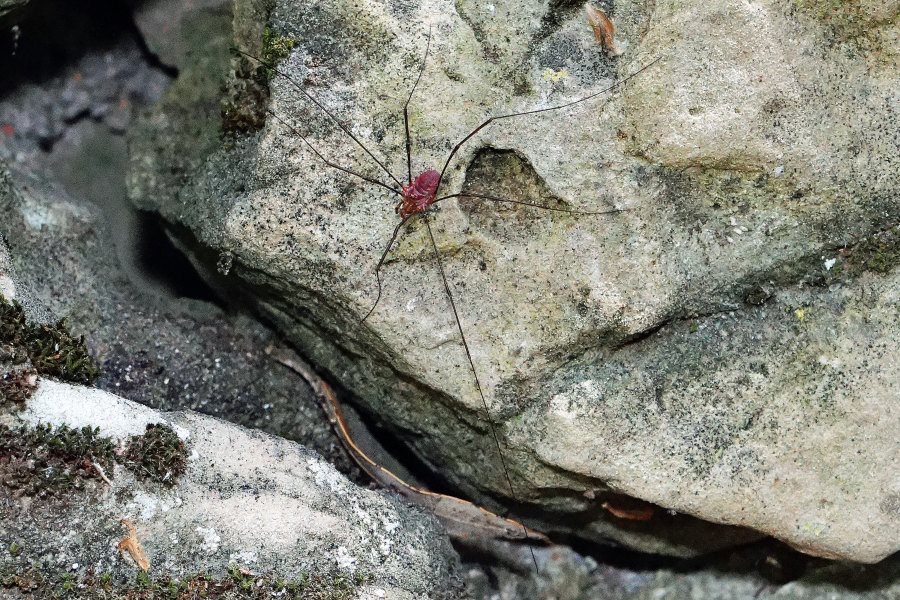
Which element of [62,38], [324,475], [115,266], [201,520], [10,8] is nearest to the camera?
[201,520]

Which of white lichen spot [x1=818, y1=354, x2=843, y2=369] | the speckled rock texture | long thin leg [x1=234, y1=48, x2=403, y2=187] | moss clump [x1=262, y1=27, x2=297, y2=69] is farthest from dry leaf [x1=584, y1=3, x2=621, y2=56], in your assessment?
white lichen spot [x1=818, y1=354, x2=843, y2=369]

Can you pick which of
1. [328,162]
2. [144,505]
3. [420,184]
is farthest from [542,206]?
[144,505]

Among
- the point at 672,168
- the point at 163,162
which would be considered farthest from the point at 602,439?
the point at 163,162

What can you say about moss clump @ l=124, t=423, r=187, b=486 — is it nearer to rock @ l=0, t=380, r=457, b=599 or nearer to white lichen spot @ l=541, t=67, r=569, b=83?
rock @ l=0, t=380, r=457, b=599

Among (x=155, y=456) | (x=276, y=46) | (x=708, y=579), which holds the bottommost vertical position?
(x=708, y=579)

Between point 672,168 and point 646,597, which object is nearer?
point 672,168

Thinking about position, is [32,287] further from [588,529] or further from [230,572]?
[588,529]

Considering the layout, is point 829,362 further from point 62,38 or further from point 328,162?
point 62,38
